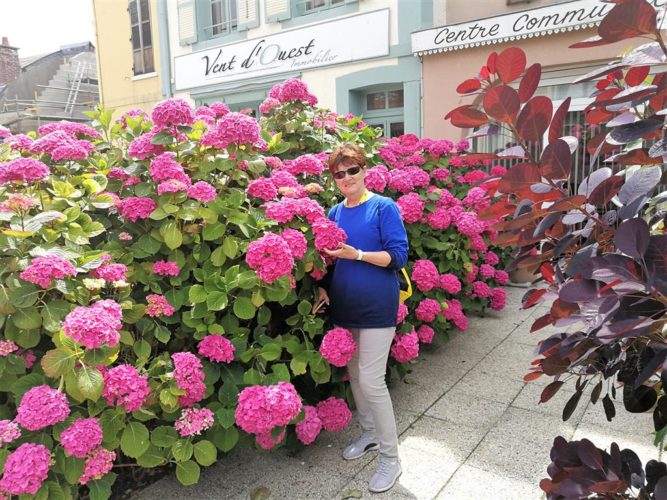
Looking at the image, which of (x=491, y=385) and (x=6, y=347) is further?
(x=491, y=385)

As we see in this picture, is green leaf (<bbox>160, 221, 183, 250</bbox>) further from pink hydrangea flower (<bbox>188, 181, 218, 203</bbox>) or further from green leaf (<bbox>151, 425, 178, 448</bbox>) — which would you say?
green leaf (<bbox>151, 425, 178, 448</bbox>)

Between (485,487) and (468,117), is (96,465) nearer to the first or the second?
(485,487)

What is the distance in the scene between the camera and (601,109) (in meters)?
1.24

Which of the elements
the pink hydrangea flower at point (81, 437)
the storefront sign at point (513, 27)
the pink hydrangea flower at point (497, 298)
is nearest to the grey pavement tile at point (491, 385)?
the pink hydrangea flower at point (497, 298)

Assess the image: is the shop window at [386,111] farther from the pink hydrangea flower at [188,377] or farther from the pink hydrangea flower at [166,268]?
the pink hydrangea flower at [188,377]

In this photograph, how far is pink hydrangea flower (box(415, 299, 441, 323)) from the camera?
3.94 m

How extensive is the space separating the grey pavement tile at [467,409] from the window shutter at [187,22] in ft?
36.8

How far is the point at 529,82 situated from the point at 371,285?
67.5 inches

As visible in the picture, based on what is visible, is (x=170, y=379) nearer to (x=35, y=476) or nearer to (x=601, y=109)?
(x=35, y=476)

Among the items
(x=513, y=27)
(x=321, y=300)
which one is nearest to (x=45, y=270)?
(x=321, y=300)

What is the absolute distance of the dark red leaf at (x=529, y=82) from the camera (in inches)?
41.9

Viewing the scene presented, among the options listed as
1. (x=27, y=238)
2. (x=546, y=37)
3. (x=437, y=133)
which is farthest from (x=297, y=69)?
(x=27, y=238)

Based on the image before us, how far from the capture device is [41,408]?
6.43 ft

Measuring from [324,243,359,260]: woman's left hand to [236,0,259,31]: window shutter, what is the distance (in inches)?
393
